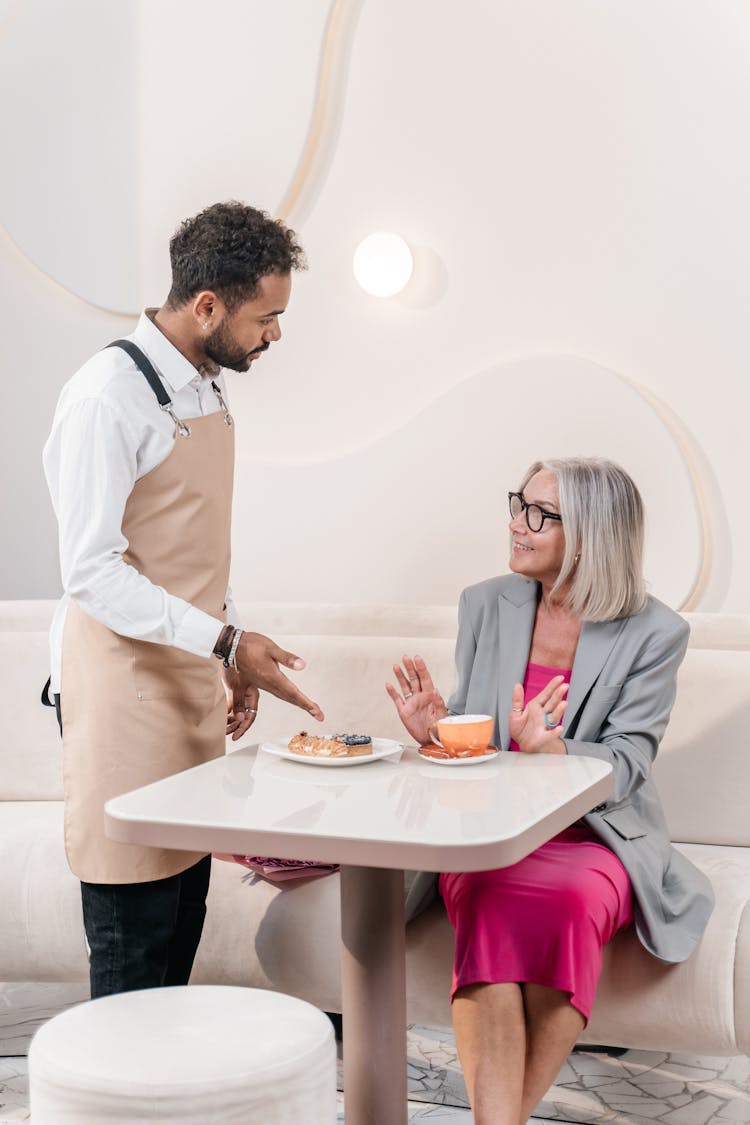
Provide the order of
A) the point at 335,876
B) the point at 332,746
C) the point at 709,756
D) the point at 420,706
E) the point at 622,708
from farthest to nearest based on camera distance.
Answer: the point at 709,756, the point at 335,876, the point at 622,708, the point at 420,706, the point at 332,746

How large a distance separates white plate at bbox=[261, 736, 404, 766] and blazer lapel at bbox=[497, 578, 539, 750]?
0.38m

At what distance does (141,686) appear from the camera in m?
2.03

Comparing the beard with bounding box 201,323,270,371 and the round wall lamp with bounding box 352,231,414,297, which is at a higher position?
the round wall lamp with bounding box 352,231,414,297

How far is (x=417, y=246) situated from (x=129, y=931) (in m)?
1.98

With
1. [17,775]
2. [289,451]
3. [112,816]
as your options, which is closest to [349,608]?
[289,451]

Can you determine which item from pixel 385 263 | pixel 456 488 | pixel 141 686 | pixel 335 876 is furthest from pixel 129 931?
pixel 385 263

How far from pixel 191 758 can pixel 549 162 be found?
1872 millimetres

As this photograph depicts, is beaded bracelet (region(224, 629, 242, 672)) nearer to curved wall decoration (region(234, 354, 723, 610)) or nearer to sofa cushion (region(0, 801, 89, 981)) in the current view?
sofa cushion (region(0, 801, 89, 981))

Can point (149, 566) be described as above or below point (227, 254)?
below

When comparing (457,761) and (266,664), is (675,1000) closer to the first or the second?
(457,761)

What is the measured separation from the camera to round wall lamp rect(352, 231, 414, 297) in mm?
3232

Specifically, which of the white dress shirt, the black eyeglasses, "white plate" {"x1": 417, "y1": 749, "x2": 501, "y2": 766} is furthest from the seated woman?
the white dress shirt

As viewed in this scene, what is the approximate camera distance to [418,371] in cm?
330

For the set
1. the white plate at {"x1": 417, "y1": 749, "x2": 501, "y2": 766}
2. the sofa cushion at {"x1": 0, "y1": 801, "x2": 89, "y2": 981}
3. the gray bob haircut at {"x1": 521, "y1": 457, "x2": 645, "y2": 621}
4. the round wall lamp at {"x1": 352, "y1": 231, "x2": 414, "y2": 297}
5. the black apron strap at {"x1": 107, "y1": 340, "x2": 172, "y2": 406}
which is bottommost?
the sofa cushion at {"x1": 0, "y1": 801, "x2": 89, "y2": 981}
